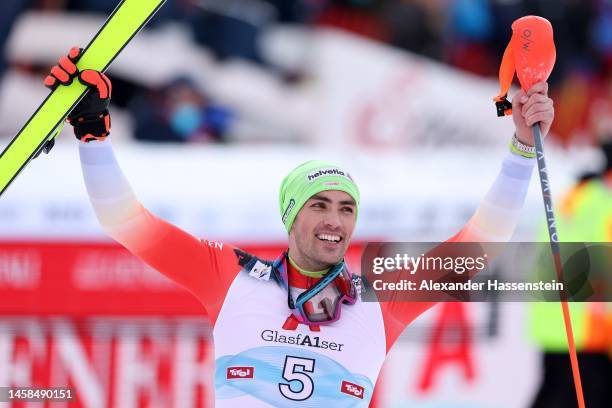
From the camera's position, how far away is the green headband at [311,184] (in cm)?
451

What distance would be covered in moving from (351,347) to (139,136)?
6.01 metres

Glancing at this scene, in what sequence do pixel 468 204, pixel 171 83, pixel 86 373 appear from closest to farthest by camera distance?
1. pixel 86 373
2. pixel 468 204
3. pixel 171 83

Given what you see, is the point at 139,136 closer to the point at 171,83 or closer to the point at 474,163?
the point at 171,83

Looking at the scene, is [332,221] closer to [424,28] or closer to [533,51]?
[533,51]

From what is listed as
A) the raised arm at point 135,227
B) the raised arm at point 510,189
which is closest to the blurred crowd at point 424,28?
the raised arm at point 135,227

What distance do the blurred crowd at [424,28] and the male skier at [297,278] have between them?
684 cm

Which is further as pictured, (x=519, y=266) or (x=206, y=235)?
(x=206, y=235)

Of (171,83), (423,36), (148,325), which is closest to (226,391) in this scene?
(148,325)

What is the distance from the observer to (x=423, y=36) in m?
11.9

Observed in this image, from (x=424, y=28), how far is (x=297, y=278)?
7.65 m

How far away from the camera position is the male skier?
175 inches

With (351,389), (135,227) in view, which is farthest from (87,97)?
(351,389)

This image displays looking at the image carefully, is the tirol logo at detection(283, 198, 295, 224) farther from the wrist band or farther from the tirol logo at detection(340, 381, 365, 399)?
the wrist band

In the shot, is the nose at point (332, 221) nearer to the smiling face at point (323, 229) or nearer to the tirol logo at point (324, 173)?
the smiling face at point (323, 229)
